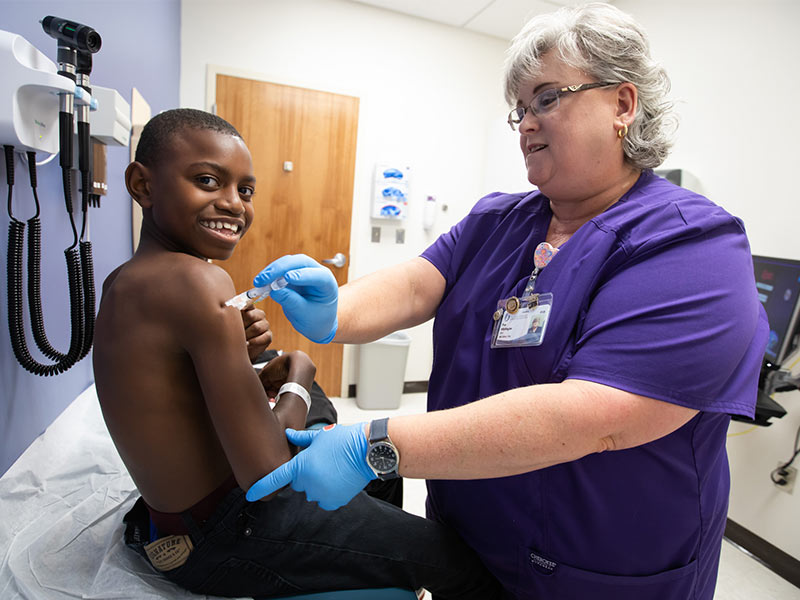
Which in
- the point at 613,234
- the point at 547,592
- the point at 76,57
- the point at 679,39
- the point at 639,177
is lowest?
the point at 547,592

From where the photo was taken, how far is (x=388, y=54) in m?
3.24

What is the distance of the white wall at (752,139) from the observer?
1978mm

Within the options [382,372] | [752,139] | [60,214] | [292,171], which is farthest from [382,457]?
[292,171]

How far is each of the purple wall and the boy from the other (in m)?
0.32

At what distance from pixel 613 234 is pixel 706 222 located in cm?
13

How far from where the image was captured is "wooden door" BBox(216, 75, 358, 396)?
3.03 meters

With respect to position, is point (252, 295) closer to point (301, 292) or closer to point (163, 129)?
point (301, 292)

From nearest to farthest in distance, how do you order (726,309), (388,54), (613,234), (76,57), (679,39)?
(726,309) < (613,234) < (76,57) < (679,39) < (388,54)

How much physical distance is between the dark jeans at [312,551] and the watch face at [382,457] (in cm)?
28

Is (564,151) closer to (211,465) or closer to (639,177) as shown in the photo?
(639,177)

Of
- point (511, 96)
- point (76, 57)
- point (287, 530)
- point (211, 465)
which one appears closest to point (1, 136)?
point (76, 57)

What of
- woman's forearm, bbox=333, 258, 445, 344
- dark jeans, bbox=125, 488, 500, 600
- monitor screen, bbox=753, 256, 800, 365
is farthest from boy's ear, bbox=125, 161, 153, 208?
monitor screen, bbox=753, 256, 800, 365

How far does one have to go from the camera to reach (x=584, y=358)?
27.3 inches

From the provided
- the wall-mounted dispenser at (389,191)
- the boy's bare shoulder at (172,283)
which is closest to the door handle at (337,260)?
the wall-mounted dispenser at (389,191)
